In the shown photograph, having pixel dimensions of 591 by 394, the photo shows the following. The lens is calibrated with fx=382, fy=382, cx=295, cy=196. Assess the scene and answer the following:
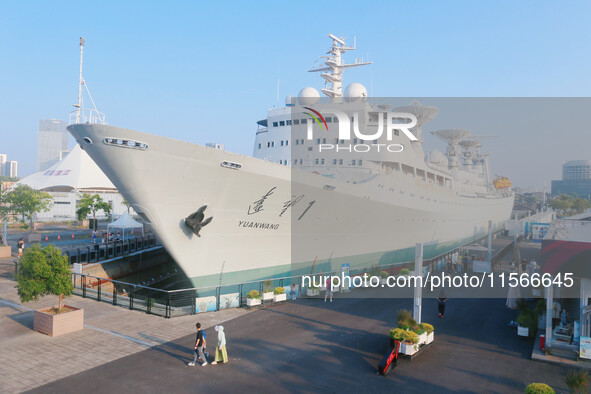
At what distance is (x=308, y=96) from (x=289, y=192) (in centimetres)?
1264

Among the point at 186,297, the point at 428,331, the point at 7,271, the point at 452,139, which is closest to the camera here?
the point at 428,331

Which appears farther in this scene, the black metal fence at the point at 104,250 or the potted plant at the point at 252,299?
the black metal fence at the point at 104,250

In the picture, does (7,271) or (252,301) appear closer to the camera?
(252,301)

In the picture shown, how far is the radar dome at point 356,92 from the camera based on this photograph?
24672 millimetres

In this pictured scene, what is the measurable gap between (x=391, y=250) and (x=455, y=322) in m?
9.55

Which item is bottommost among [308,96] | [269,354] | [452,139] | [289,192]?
[269,354]

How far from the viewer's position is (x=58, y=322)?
9.54 metres

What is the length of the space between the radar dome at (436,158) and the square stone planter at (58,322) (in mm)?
37904

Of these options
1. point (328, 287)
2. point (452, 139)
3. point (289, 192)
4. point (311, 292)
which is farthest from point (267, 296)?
point (452, 139)

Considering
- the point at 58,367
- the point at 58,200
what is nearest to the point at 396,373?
the point at 58,367

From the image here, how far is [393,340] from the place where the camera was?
8586mm

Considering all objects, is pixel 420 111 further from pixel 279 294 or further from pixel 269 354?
pixel 269 354

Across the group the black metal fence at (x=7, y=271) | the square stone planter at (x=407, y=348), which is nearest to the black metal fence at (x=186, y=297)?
the black metal fence at (x=7, y=271)

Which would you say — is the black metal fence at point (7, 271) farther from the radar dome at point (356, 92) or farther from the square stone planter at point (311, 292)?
the radar dome at point (356, 92)
